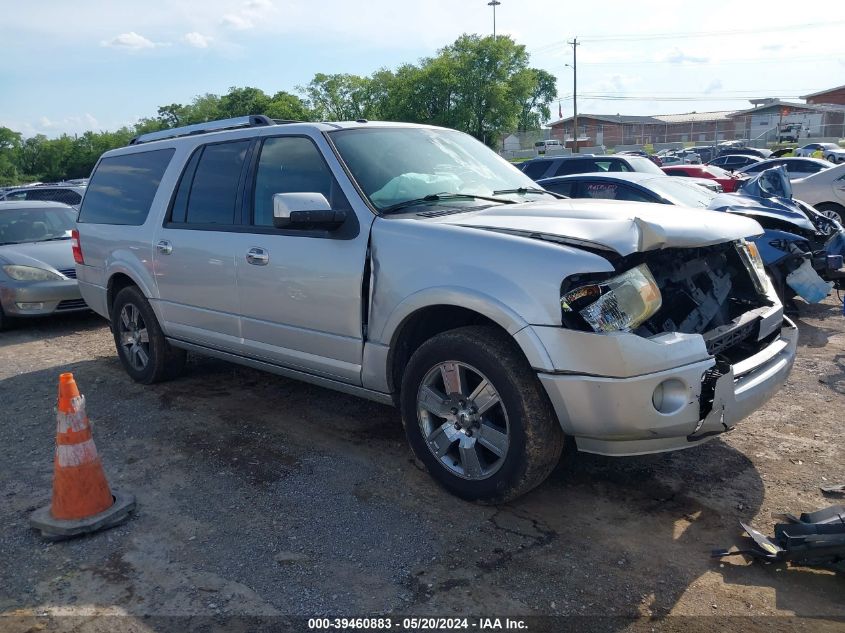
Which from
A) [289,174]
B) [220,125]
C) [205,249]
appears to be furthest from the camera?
[220,125]

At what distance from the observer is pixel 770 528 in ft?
11.2

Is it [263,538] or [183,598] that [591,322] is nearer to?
[263,538]

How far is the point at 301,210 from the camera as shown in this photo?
12.9 feet

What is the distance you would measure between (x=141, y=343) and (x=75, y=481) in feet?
8.30

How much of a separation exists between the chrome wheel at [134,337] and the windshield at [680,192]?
19.1 feet

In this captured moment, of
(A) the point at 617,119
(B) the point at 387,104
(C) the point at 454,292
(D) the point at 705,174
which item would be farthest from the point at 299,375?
(A) the point at 617,119

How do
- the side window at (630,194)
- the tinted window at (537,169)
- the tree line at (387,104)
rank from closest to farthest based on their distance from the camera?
1. the side window at (630,194)
2. the tinted window at (537,169)
3. the tree line at (387,104)

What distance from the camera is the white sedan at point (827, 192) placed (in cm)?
1206

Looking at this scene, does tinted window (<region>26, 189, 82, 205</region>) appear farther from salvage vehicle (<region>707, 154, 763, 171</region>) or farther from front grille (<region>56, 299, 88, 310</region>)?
salvage vehicle (<region>707, 154, 763, 171</region>)

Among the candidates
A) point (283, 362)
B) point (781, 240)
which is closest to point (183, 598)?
point (283, 362)

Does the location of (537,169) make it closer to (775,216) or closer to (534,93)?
(775,216)

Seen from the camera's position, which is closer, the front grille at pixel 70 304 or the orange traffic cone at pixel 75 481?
the orange traffic cone at pixel 75 481

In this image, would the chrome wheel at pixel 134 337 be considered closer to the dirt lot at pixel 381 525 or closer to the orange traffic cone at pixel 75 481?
the dirt lot at pixel 381 525

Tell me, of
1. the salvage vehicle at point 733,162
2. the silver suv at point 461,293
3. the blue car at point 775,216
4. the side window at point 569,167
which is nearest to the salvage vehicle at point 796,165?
the side window at point 569,167
